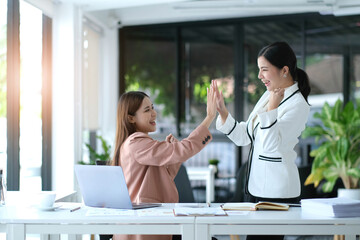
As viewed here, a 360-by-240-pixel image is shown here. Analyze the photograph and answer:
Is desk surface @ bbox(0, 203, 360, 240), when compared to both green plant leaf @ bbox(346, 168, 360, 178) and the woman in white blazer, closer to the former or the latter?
the woman in white blazer

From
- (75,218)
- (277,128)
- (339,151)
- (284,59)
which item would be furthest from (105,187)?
(339,151)

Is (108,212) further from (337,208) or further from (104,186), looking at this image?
(337,208)

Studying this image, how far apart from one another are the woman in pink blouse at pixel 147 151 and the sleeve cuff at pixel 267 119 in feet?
0.83

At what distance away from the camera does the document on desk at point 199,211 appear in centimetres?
211

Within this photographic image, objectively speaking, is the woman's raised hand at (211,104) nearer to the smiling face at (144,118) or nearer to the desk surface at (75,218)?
the smiling face at (144,118)

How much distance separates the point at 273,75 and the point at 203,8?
395cm

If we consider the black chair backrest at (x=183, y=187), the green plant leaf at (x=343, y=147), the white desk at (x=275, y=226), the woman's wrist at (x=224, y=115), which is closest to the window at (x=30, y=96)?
the black chair backrest at (x=183, y=187)

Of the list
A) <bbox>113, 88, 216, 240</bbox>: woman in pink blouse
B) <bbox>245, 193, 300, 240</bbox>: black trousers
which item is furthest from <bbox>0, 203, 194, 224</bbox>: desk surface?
<bbox>245, 193, 300, 240</bbox>: black trousers

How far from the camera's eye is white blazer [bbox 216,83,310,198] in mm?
2436

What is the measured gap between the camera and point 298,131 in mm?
2508

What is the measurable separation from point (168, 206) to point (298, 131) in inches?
30.8

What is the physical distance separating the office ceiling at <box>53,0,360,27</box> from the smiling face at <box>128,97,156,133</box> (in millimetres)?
3202

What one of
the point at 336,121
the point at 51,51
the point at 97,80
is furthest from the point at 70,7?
the point at 336,121

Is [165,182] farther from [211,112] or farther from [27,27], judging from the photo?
[27,27]
